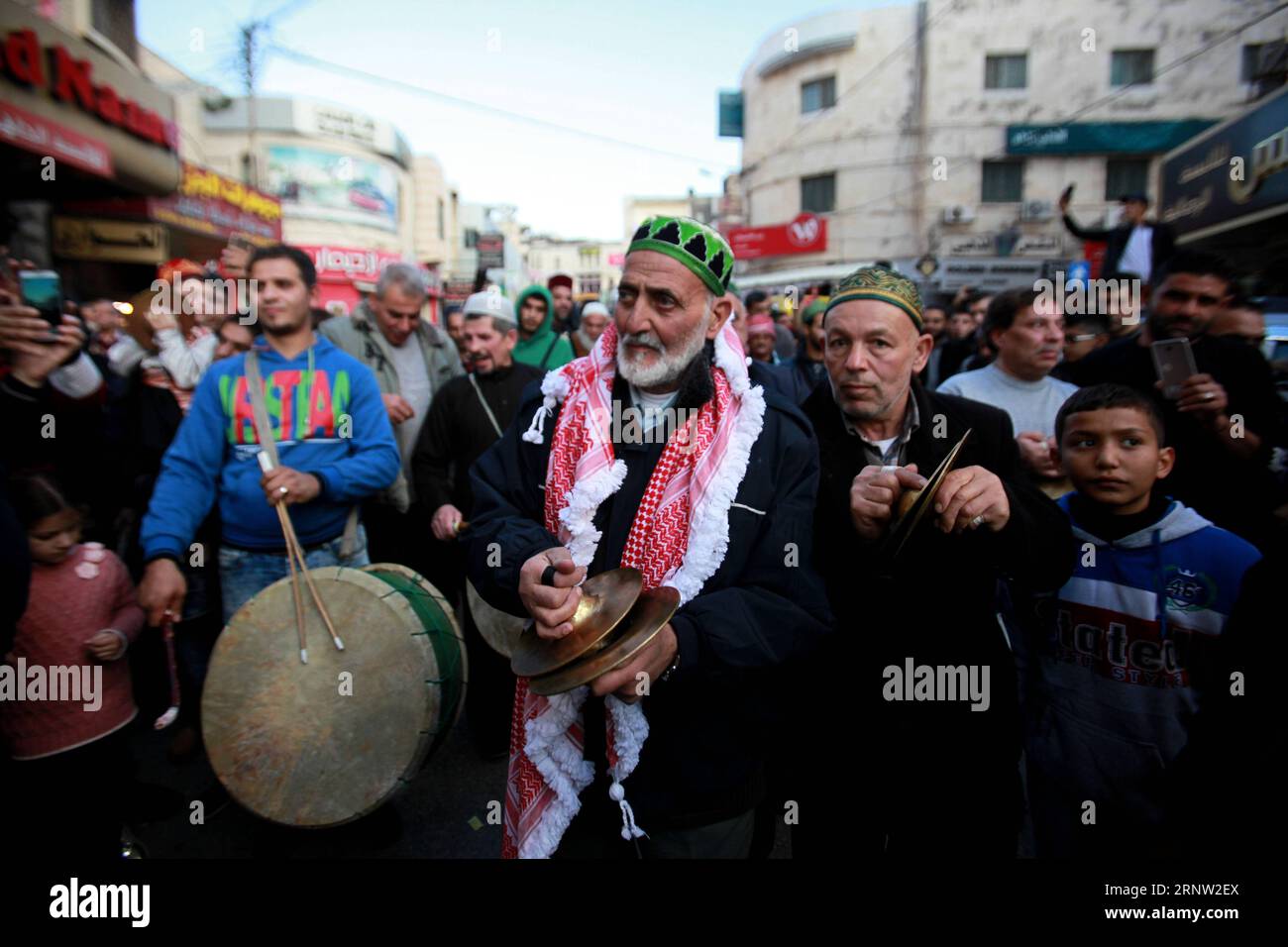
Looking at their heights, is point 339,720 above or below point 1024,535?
below

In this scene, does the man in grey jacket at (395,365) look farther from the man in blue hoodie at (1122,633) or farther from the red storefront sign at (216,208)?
the red storefront sign at (216,208)

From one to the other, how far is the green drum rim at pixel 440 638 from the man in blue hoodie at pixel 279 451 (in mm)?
448

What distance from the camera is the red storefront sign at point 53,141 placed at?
7.05 meters

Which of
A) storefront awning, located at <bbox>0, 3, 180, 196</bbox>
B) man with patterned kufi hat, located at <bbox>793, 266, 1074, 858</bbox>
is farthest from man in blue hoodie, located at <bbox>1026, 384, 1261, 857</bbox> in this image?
storefront awning, located at <bbox>0, 3, 180, 196</bbox>

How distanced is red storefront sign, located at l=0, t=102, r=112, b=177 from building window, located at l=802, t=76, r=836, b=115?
2498cm

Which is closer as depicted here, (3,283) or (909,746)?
(909,746)

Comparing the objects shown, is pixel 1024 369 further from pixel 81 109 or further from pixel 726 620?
pixel 81 109

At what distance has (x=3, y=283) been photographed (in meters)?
2.39

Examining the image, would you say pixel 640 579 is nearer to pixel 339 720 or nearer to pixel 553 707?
pixel 553 707

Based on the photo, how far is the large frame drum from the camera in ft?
7.85

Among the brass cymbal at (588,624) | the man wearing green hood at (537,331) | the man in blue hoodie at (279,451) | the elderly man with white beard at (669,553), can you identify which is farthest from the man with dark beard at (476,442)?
the brass cymbal at (588,624)

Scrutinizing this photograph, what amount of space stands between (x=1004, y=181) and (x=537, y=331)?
82.6 ft

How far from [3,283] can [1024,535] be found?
336 cm
